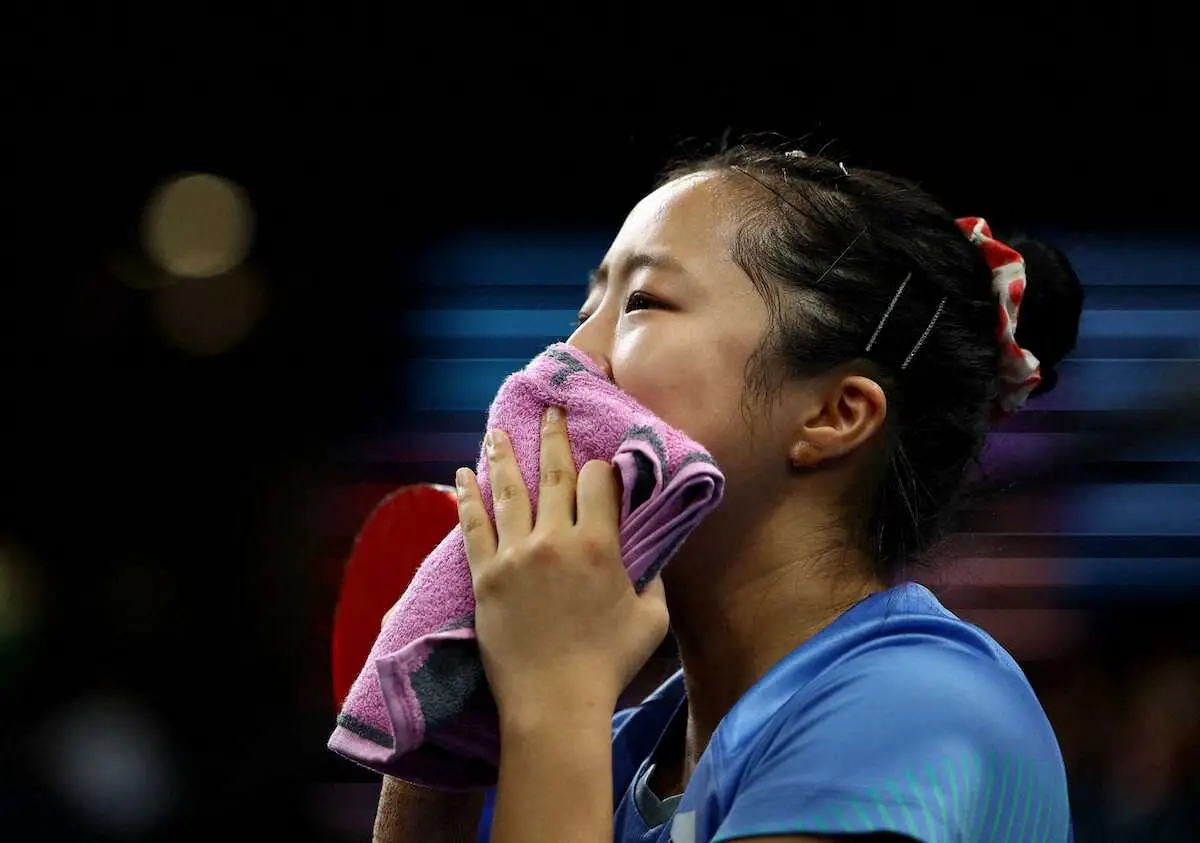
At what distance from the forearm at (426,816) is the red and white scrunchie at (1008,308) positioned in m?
0.81

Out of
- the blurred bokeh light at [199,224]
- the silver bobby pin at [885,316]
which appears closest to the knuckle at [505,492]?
the silver bobby pin at [885,316]

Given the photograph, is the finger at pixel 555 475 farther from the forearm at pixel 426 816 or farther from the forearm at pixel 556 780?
the forearm at pixel 426 816

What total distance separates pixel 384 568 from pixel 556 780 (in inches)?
34.8

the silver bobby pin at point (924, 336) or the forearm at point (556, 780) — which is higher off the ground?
the silver bobby pin at point (924, 336)

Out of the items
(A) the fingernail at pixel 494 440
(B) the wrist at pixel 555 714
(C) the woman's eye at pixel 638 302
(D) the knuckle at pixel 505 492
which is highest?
(C) the woman's eye at pixel 638 302

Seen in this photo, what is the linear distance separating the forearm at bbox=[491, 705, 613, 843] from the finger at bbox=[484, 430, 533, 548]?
0.56 feet

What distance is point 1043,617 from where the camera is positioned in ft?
7.96

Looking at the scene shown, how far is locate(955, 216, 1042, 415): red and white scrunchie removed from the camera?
4.55ft

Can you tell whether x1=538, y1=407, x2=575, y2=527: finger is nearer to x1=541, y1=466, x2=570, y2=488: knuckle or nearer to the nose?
x1=541, y1=466, x2=570, y2=488: knuckle

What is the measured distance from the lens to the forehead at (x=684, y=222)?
127 centimetres

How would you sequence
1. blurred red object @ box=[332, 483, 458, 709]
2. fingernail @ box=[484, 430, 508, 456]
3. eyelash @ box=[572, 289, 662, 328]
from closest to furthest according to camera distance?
fingernail @ box=[484, 430, 508, 456]
eyelash @ box=[572, 289, 662, 328]
blurred red object @ box=[332, 483, 458, 709]

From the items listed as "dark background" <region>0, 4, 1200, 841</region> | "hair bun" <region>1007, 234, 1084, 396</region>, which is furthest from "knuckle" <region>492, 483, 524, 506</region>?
"dark background" <region>0, 4, 1200, 841</region>

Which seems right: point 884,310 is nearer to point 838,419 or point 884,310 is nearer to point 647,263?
point 838,419

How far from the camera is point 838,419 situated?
1.27m
